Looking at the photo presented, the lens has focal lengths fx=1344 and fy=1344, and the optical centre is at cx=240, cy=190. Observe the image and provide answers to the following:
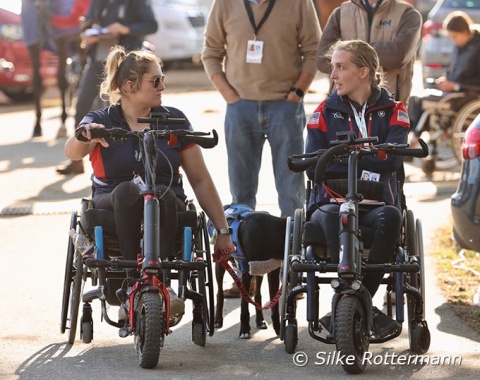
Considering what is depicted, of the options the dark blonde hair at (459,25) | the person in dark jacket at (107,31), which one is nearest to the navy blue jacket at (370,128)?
the person in dark jacket at (107,31)

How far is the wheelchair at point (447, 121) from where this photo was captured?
1277 cm

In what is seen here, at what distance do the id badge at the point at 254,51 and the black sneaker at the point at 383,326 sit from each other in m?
2.63

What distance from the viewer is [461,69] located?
1305 centimetres

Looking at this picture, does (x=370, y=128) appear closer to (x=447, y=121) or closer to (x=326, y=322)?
(x=326, y=322)

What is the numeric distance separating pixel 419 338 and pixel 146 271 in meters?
1.42

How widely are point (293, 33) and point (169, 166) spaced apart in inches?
85.2

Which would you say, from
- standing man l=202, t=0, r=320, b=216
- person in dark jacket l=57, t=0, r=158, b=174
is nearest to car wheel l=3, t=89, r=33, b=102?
person in dark jacket l=57, t=0, r=158, b=174

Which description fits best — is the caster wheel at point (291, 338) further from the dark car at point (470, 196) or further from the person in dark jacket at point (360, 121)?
the dark car at point (470, 196)

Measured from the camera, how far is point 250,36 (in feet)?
28.5

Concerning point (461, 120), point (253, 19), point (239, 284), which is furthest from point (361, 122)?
point (461, 120)

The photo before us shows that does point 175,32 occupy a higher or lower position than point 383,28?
lower

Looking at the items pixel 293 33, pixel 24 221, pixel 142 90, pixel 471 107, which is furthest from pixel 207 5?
pixel 142 90

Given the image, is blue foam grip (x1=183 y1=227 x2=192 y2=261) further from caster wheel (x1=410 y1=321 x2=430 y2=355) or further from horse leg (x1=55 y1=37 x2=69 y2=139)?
horse leg (x1=55 y1=37 x2=69 y2=139)

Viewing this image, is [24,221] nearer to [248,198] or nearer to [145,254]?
[248,198]
